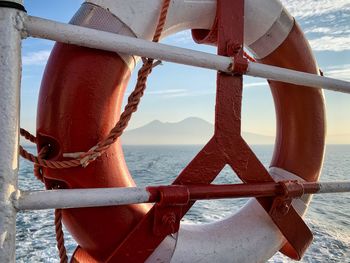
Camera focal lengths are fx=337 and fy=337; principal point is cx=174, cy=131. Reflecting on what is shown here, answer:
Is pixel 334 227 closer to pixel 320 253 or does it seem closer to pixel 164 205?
pixel 320 253

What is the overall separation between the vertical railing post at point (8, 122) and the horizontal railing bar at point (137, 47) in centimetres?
4

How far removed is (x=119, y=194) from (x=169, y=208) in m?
0.22

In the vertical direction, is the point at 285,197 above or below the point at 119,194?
below

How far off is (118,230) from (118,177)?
16 cm

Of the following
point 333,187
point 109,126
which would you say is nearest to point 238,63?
point 109,126

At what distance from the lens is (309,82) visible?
3.66ft

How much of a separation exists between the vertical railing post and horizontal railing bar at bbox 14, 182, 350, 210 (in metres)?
0.03

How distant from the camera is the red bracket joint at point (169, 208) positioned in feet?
2.88

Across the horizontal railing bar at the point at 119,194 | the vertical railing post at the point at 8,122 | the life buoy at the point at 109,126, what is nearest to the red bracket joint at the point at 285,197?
the horizontal railing bar at the point at 119,194

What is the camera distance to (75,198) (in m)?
0.71

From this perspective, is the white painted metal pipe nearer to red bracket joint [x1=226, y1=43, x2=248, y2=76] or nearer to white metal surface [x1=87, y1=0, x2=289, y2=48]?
red bracket joint [x1=226, y1=43, x2=248, y2=76]

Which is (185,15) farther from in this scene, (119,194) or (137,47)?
(119,194)

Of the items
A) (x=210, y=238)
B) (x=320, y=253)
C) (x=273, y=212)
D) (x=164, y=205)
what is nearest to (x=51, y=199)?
(x=164, y=205)

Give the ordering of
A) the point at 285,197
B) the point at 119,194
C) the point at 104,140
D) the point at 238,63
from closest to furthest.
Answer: the point at 119,194 < the point at 104,140 < the point at 238,63 < the point at 285,197
